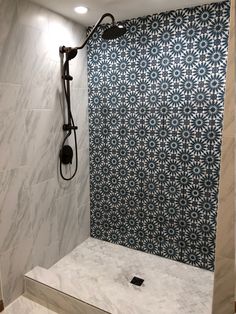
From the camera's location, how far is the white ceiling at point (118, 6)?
1.88 meters

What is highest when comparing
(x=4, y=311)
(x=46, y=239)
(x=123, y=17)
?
(x=123, y=17)

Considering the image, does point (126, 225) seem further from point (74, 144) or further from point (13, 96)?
point (13, 96)

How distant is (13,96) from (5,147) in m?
0.37

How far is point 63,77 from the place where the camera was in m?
2.21

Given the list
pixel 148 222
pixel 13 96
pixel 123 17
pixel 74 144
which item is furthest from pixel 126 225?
pixel 123 17

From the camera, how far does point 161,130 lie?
2.25 meters

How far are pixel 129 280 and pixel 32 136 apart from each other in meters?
1.43

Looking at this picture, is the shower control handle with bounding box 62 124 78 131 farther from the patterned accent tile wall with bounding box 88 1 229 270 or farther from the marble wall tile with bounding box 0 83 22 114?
the marble wall tile with bounding box 0 83 22 114

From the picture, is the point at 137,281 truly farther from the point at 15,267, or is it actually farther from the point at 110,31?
the point at 110,31

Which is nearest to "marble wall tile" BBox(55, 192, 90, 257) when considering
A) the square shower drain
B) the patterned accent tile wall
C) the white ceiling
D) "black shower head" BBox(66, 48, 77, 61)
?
the patterned accent tile wall

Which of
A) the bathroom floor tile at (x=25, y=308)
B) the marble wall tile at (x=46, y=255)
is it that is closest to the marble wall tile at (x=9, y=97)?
the marble wall tile at (x=46, y=255)

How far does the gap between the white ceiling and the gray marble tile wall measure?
105 mm

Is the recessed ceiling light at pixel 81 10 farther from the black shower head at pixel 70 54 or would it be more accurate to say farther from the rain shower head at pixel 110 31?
the black shower head at pixel 70 54

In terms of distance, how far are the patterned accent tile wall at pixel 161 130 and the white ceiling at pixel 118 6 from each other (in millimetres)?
82
